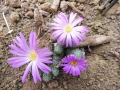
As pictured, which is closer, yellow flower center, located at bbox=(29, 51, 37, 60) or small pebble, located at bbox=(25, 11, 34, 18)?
yellow flower center, located at bbox=(29, 51, 37, 60)

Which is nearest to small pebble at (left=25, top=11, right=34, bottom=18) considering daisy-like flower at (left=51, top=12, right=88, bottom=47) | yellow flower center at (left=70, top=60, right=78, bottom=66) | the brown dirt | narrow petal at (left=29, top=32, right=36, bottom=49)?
the brown dirt

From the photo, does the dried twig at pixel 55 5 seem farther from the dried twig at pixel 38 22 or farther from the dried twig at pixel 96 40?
the dried twig at pixel 96 40

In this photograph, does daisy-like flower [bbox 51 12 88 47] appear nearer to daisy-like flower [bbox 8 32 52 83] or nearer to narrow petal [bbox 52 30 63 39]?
narrow petal [bbox 52 30 63 39]

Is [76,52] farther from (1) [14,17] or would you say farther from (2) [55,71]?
(1) [14,17]

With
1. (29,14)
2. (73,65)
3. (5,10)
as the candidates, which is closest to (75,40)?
(73,65)

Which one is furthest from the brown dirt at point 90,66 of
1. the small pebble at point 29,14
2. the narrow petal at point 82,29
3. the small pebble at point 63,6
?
the narrow petal at point 82,29

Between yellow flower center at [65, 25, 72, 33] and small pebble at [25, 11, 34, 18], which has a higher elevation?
small pebble at [25, 11, 34, 18]
